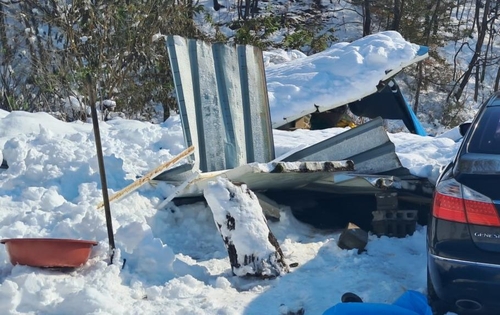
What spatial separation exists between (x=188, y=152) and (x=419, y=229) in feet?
6.69

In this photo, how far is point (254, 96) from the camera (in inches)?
258

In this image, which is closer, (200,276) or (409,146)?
(200,276)

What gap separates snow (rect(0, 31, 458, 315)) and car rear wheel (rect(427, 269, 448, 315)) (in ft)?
1.40

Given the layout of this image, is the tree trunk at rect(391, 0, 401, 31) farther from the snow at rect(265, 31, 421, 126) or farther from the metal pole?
the metal pole

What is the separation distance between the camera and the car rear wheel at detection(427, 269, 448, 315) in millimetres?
3674

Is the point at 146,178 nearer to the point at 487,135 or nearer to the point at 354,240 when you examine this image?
the point at 354,240

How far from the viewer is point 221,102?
A: 6.14m

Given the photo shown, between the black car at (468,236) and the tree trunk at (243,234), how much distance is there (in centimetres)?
121

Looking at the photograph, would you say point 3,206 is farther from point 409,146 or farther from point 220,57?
point 409,146

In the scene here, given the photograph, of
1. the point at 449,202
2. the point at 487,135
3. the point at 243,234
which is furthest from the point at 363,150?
the point at 449,202

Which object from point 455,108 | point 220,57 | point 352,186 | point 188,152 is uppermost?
point 220,57

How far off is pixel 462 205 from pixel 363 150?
2514mm

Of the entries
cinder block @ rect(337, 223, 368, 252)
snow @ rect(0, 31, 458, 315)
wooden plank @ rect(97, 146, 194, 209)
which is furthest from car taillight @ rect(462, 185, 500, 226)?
wooden plank @ rect(97, 146, 194, 209)

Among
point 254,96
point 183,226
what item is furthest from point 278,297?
point 254,96
